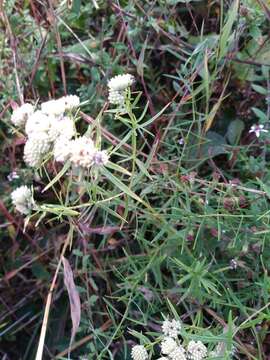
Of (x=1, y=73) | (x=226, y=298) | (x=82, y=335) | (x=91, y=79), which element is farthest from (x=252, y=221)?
(x=1, y=73)

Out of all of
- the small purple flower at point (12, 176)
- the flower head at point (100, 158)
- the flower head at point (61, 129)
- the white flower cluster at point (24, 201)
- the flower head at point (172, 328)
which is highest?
the flower head at point (61, 129)

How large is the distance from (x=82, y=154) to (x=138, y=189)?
413mm

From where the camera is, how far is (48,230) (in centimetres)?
153

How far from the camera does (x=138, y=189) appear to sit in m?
1.28

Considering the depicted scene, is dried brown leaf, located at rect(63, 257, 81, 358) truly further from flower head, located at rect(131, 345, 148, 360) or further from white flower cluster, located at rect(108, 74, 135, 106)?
white flower cluster, located at rect(108, 74, 135, 106)

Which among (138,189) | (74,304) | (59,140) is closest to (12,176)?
(138,189)

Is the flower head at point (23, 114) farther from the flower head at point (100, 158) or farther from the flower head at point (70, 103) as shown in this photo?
the flower head at point (100, 158)

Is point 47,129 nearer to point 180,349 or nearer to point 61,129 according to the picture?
point 61,129

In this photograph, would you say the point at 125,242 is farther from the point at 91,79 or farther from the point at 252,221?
the point at 91,79

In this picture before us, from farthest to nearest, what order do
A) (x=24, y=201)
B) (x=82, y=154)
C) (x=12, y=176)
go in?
(x=12, y=176) < (x=24, y=201) < (x=82, y=154)

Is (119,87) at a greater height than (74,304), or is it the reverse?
(119,87)

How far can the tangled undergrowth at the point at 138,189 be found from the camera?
1.10m

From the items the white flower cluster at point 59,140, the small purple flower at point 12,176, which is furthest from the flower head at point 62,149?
the small purple flower at point 12,176

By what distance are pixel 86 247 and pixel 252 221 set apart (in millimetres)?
392
